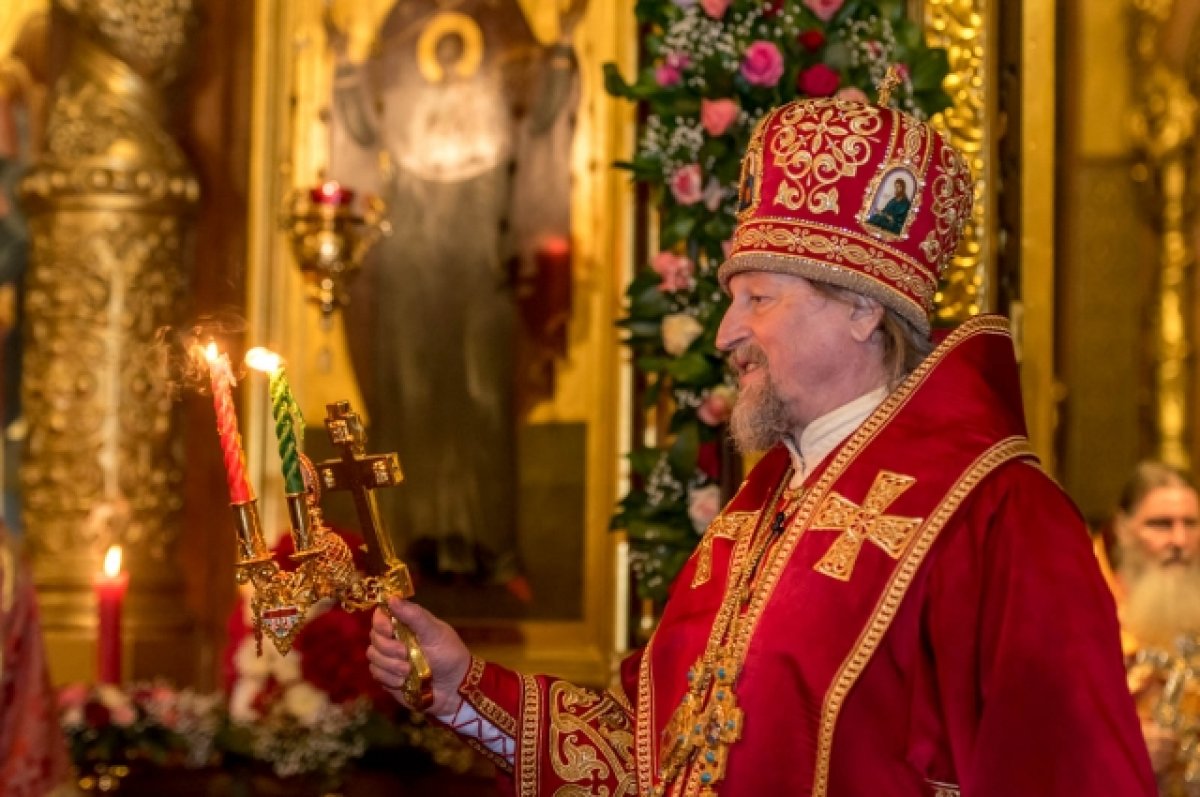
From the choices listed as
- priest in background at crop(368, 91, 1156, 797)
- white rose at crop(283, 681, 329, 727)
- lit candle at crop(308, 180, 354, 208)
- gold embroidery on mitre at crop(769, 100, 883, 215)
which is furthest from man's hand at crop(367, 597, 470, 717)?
lit candle at crop(308, 180, 354, 208)

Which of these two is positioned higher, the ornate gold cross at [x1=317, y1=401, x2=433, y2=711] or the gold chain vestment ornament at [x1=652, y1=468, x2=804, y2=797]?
the ornate gold cross at [x1=317, y1=401, x2=433, y2=711]

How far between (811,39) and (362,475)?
2370 mm

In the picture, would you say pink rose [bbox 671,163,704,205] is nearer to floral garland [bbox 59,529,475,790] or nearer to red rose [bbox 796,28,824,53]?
red rose [bbox 796,28,824,53]

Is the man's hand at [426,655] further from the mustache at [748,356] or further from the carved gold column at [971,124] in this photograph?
the carved gold column at [971,124]

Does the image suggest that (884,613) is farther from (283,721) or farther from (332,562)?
(283,721)

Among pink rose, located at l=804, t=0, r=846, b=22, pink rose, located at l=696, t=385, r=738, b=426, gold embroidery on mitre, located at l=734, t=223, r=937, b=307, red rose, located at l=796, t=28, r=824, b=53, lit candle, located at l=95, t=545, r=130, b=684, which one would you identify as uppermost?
pink rose, located at l=804, t=0, r=846, b=22

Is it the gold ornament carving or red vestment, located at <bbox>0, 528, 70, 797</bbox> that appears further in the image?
the gold ornament carving

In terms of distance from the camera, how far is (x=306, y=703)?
4855mm

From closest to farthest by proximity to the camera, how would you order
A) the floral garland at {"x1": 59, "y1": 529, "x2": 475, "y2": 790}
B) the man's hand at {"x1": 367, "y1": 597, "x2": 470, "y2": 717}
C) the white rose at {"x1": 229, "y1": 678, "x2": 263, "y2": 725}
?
the man's hand at {"x1": 367, "y1": 597, "x2": 470, "y2": 717} → the floral garland at {"x1": 59, "y1": 529, "x2": 475, "y2": 790} → the white rose at {"x1": 229, "y1": 678, "x2": 263, "y2": 725}

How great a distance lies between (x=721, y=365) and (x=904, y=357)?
1.87 meters

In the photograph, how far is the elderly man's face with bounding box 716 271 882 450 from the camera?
9.02 ft

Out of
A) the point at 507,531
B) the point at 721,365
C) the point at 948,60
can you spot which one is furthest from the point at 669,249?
the point at 507,531

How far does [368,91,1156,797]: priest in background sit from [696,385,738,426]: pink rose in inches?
61.6

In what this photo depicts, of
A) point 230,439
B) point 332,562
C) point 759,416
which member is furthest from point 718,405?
point 230,439
